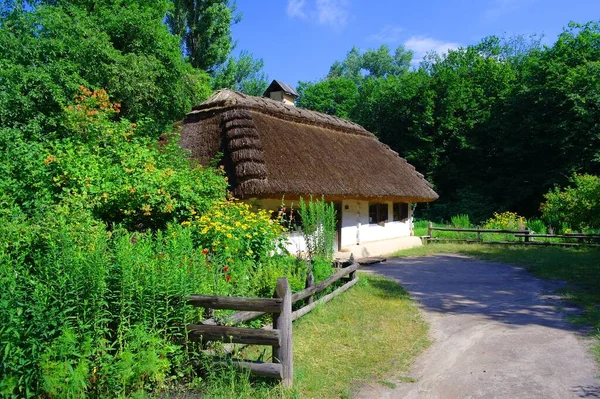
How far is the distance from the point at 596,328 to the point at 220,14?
22641 millimetres

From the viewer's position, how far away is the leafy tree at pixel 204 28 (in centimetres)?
2386

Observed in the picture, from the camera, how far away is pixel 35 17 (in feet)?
43.5

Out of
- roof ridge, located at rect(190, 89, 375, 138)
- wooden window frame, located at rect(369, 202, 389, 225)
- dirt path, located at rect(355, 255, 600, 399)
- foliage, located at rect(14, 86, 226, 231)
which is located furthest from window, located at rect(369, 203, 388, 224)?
foliage, located at rect(14, 86, 226, 231)

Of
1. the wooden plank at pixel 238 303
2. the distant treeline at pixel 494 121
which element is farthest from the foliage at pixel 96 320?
the distant treeline at pixel 494 121

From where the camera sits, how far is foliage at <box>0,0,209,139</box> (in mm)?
11883

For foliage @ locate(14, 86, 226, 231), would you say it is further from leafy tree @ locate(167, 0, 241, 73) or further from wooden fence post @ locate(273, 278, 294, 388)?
leafy tree @ locate(167, 0, 241, 73)

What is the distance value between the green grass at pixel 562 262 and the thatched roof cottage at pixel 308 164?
71.6 inches

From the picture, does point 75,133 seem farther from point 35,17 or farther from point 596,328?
point 596,328

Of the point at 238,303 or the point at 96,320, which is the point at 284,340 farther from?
the point at 96,320

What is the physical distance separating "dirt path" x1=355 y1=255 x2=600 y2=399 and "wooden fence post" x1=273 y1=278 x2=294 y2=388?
2.45ft

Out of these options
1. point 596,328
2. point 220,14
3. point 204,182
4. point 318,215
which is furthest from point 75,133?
point 220,14

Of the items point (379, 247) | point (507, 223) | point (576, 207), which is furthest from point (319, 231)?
point (507, 223)

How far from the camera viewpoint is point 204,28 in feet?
79.6

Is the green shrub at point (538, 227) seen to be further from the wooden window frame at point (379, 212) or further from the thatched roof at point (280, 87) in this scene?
the thatched roof at point (280, 87)
